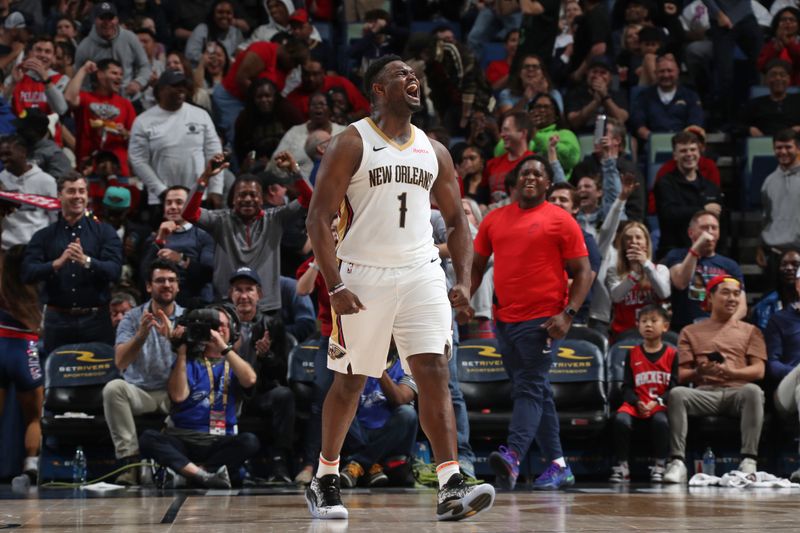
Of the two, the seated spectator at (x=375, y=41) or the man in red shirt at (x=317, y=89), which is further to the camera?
the seated spectator at (x=375, y=41)

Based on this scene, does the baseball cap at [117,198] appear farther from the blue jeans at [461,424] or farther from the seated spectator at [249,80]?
the blue jeans at [461,424]

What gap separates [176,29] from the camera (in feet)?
51.0

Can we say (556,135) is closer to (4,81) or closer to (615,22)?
(615,22)

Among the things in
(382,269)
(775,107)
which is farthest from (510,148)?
(382,269)

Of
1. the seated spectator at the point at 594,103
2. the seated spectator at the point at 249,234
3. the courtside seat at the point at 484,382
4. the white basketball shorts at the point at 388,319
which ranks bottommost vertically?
the courtside seat at the point at 484,382

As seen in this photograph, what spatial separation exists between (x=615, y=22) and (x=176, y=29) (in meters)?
5.45

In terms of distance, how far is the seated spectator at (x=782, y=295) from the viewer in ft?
33.3

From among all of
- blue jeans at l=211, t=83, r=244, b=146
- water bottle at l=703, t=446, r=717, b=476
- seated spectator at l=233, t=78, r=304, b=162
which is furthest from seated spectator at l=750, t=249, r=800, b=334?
blue jeans at l=211, t=83, r=244, b=146

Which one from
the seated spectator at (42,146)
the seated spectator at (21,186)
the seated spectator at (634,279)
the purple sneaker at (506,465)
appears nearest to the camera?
the purple sneaker at (506,465)

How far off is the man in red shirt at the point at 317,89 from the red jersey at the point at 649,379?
5.00 meters

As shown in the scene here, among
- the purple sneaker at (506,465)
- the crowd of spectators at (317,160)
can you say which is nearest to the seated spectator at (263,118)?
the crowd of spectators at (317,160)

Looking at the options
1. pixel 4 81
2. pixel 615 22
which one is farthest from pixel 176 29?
pixel 615 22

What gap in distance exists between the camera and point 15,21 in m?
15.0

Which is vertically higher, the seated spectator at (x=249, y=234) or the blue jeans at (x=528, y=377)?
the seated spectator at (x=249, y=234)
